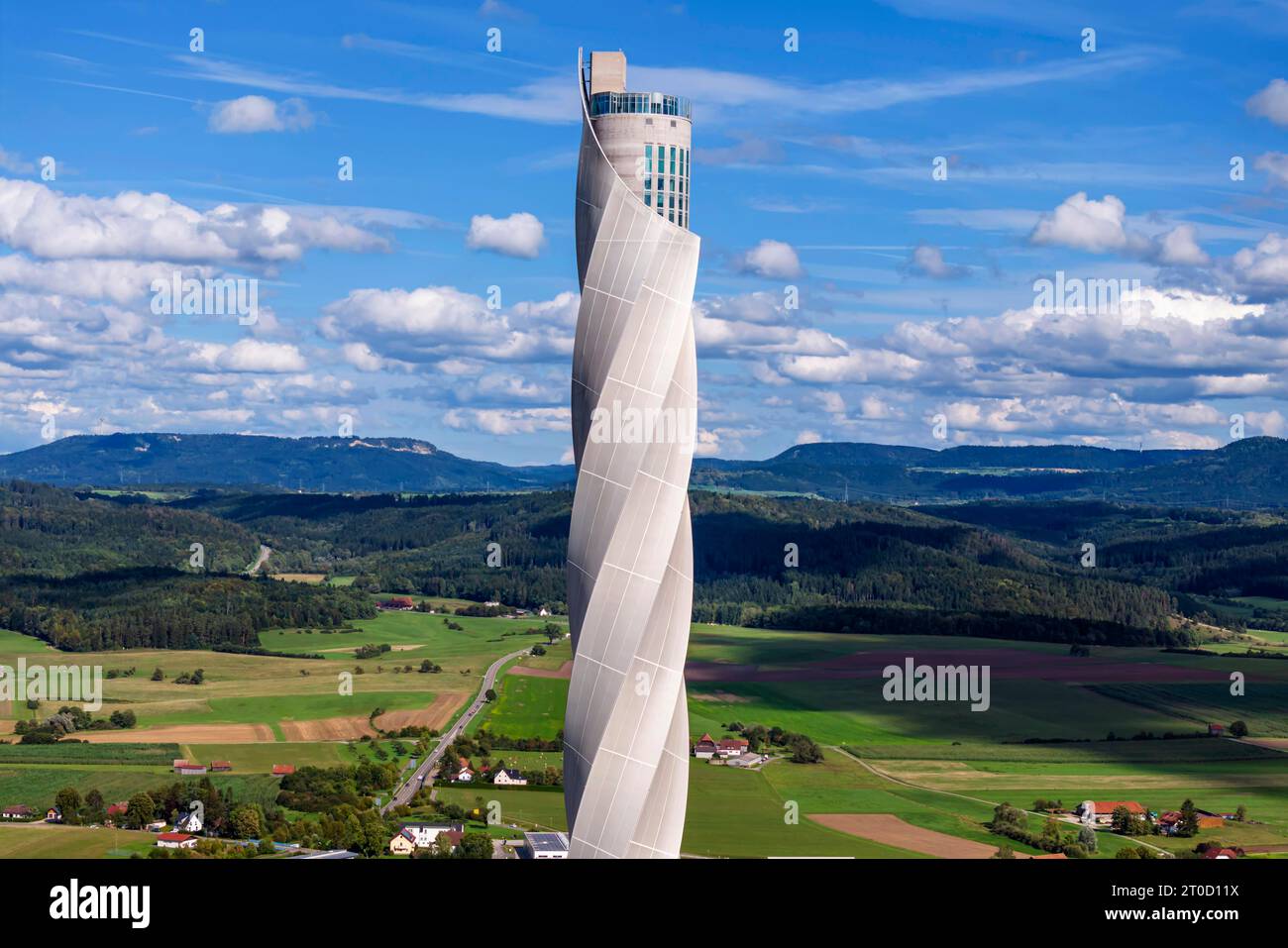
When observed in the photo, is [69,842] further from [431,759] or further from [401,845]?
[431,759]

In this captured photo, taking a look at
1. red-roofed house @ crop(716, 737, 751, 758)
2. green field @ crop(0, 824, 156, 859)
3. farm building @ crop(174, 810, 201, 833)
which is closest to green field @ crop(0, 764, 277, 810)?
green field @ crop(0, 824, 156, 859)

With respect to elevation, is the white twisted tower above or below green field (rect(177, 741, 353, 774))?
above

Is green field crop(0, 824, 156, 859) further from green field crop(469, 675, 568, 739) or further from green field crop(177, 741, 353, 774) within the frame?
green field crop(469, 675, 568, 739)

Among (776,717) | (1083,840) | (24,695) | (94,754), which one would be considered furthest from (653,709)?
(24,695)

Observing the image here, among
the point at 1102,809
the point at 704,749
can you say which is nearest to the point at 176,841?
the point at 704,749
